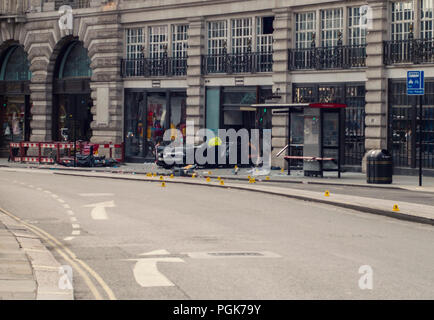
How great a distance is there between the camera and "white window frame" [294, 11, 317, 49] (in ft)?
130

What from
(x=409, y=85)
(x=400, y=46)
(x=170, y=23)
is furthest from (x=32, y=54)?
(x=409, y=85)

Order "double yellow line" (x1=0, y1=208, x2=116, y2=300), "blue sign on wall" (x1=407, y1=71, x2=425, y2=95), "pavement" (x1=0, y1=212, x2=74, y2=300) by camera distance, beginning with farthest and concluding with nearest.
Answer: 1. "blue sign on wall" (x1=407, y1=71, x2=425, y2=95)
2. "double yellow line" (x1=0, y1=208, x2=116, y2=300)
3. "pavement" (x1=0, y1=212, x2=74, y2=300)

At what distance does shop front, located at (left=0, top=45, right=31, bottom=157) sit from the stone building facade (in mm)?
351

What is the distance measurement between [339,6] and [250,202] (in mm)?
17285

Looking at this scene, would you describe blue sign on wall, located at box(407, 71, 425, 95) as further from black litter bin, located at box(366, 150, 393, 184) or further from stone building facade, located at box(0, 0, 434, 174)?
stone building facade, located at box(0, 0, 434, 174)

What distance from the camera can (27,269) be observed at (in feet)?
38.4

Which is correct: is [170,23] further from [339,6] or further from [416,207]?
[416,207]

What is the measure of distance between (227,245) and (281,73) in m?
25.7

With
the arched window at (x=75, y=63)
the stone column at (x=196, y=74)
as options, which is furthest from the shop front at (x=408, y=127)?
the arched window at (x=75, y=63)

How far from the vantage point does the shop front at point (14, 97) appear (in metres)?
53.6

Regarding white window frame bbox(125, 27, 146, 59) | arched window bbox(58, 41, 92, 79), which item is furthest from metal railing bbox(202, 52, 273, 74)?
arched window bbox(58, 41, 92, 79)

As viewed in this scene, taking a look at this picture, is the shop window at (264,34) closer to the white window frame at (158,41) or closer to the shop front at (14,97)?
the white window frame at (158,41)

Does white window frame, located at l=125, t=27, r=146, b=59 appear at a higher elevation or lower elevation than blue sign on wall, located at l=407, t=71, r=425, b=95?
higher

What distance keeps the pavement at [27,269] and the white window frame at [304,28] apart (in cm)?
2527
